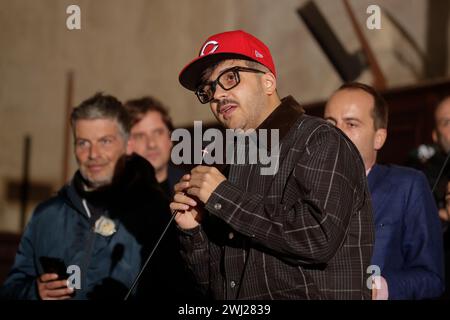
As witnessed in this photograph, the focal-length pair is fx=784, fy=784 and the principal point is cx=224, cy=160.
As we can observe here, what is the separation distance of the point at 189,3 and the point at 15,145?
2806 mm

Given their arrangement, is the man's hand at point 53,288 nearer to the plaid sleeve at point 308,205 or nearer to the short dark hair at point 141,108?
the plaid sleeve at point 308,205

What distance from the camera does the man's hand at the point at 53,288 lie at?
3.15m

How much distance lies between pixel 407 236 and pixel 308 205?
102 centimetres

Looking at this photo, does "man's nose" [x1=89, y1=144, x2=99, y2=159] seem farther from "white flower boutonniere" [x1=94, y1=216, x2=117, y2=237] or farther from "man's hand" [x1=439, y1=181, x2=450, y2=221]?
"man's hand" [x1=439, y1=181, x2=450, y2=221]

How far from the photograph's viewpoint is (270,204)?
2.21m

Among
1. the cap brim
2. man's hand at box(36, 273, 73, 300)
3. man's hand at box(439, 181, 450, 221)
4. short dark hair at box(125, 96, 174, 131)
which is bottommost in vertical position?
man's hand at box(36, 273, 73, 300)

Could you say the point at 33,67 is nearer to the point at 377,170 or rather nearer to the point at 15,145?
the point at 15,145

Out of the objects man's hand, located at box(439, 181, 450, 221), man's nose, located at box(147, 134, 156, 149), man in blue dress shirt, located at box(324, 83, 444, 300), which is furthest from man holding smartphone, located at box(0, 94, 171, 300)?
man's hand, located at box(439, 181, 450, 221)

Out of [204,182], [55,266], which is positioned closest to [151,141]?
[55,266]

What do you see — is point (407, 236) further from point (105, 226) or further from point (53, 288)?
point (53, 288)

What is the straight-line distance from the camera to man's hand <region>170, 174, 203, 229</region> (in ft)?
7.80

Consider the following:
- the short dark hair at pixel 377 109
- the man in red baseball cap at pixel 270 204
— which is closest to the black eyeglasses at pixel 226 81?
the man in red baseball cap at pixel 270 204

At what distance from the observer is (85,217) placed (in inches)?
137
